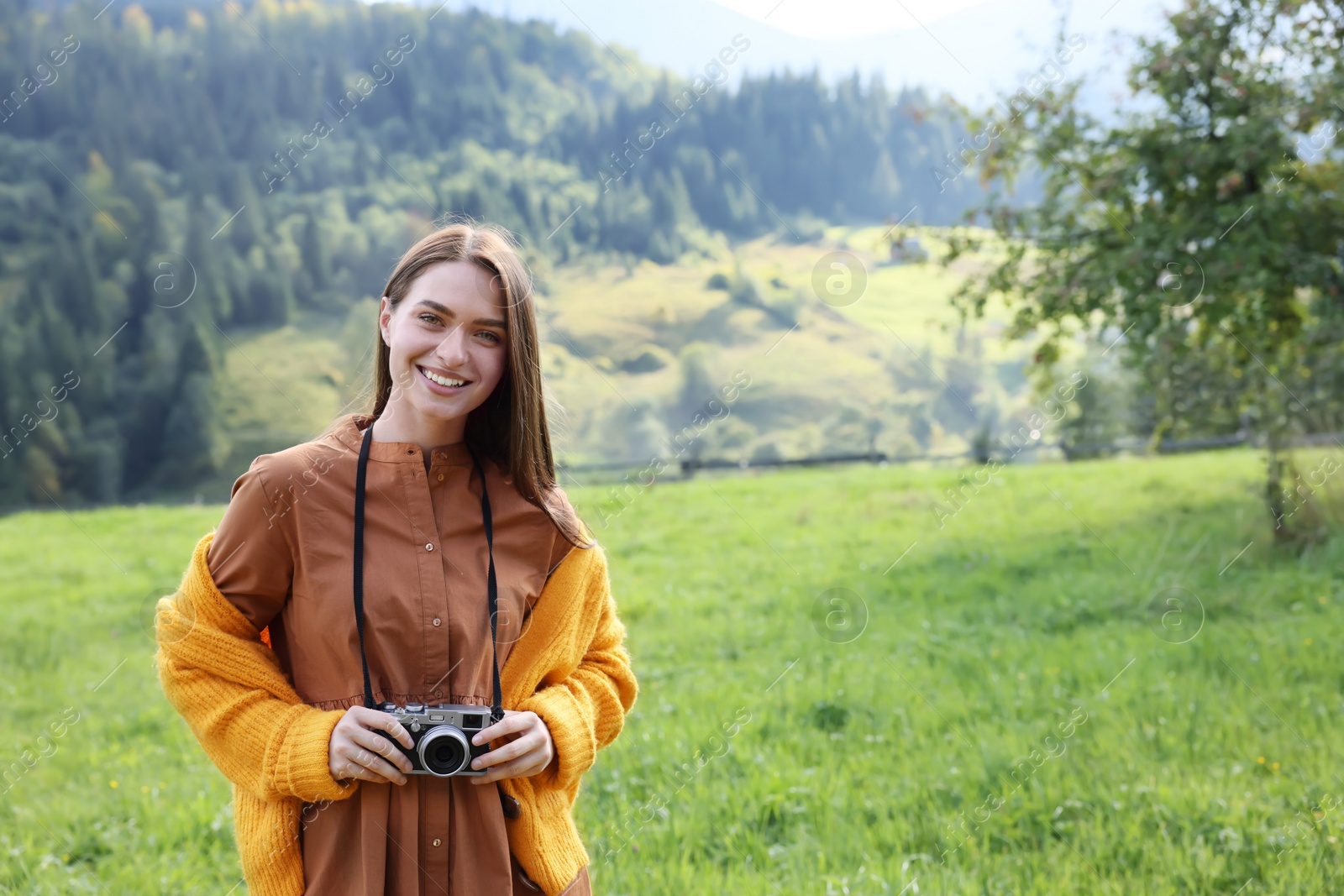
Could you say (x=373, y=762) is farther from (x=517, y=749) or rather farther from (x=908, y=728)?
(x=908, y=728)

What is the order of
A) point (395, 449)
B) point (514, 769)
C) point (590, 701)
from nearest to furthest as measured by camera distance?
point (514, 769)
point (395, 449)
point (590, 701)

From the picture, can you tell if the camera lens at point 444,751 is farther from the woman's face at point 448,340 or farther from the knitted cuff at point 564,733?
the woman's face at point 448,340

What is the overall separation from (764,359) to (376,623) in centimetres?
10352

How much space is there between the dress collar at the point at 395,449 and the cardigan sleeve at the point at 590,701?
0.33 m

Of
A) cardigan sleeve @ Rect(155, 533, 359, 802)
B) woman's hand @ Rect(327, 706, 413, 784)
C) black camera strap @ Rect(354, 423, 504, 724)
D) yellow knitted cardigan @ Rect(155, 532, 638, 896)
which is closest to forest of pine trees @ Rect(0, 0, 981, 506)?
black camera strap @ Rect(354, 423, 504, 724)

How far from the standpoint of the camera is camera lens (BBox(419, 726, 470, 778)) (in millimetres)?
1669

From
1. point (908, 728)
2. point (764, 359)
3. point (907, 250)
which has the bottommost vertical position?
point (764, 359)

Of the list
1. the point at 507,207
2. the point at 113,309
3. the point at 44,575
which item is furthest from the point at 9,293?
the point at 44,575

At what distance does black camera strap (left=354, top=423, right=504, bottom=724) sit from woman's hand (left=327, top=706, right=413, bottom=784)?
0.15 ft

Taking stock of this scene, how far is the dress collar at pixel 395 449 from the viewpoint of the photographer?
1.88m

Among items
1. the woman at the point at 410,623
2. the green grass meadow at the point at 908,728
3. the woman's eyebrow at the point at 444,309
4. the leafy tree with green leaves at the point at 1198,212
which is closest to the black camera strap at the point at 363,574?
the woman at the point at 410,623

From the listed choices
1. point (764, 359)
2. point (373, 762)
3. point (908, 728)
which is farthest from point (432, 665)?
point (764, 359)

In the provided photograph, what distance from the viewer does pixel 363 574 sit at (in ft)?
5.77

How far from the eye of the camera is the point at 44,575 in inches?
463
